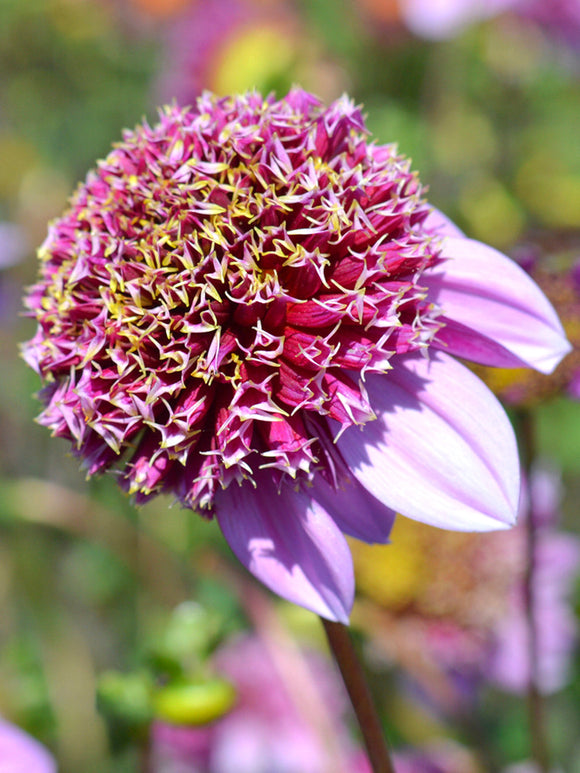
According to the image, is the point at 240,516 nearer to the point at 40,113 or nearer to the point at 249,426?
the point at 249,426

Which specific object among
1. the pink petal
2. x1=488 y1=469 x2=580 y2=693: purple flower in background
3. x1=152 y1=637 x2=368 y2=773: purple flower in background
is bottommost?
x1=152 y1=637 x2=368 y2=773: purple flower in background

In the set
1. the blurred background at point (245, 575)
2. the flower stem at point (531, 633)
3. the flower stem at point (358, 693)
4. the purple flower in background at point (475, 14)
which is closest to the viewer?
the flower stem at point (358, 693)

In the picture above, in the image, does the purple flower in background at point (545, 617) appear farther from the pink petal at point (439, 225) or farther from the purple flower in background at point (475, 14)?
the purple flower in background at point (475, 14)

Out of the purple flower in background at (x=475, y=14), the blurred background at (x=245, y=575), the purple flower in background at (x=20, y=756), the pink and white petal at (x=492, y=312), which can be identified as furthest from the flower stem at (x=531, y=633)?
the purple flower in background at (x=475, y=14)

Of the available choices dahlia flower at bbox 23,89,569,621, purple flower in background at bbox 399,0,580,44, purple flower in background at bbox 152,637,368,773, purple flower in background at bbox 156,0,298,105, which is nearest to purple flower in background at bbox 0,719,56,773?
dahlia flower at bbox 23,89,569,621

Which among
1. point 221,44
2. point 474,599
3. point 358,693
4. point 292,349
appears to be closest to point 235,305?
point 292,349

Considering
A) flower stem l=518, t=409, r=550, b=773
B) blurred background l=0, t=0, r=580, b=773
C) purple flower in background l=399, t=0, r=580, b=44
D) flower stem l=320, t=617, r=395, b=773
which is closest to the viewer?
flower stem l=320, t=617, r=395, b=773

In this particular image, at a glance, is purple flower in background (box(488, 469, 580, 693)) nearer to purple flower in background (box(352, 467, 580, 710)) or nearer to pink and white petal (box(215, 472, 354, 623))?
purple flower in background (box(352, 467, 580, 710))

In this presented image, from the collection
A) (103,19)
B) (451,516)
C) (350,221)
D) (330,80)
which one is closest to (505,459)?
(451,516)
